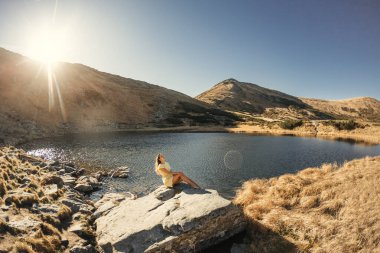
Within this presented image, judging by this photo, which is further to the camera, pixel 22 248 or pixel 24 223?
pixel 24 223

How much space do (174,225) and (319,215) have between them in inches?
311

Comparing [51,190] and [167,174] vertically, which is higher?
[167,174]

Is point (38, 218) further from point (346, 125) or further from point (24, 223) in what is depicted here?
point (346, 125)

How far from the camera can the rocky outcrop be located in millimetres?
12180

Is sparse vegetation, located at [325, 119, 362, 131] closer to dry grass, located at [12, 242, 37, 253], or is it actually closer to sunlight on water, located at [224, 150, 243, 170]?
sunlight on water, located at [224, 150, 243, 170]

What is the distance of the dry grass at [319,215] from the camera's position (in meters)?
11.7

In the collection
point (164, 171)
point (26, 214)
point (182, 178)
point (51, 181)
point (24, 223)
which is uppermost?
point (164, 171)

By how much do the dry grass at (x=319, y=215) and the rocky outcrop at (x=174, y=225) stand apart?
1850mm

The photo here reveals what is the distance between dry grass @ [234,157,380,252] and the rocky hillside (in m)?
65.4

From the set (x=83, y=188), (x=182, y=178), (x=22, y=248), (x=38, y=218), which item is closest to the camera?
(x=22, y=248)

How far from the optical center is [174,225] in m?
12.4

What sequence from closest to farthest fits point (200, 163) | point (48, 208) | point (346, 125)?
point (48, 208) → point (200, 163) → point (346, 125)

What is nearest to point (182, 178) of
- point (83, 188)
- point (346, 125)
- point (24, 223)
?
point (24, 223)

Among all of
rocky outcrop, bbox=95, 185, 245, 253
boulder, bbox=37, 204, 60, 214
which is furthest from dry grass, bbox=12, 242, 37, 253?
boulder, bbox=37, 204, 60, 214
